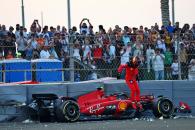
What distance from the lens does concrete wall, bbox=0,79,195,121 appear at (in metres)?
16.6

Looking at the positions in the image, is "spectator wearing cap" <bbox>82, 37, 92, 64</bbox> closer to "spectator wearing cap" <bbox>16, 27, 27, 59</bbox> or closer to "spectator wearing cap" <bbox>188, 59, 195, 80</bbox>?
"spectator wearing cap" <bbox>16, 27, 27, 59</bbox>

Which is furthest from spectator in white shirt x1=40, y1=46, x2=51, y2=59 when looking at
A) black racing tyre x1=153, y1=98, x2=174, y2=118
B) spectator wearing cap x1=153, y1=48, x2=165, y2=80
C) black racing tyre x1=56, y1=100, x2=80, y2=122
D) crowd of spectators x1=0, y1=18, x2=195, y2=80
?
black racing tyre x1=153, y1=98, x2=174, y2=118

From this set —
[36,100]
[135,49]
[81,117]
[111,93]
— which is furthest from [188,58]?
[36,100]

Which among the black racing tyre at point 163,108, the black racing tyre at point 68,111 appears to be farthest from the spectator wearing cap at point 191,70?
→ the black racing tyre at point 68,111

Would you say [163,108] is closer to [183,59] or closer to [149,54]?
[149,54]

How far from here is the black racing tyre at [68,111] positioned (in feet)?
52.5

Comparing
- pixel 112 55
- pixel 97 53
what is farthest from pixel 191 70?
pixel 97 53

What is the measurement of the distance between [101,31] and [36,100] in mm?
4931

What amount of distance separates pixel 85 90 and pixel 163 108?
7.33 ft

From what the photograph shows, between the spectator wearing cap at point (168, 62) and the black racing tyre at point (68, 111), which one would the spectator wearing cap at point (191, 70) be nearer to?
the spectator wearing cap at point (168, 62)

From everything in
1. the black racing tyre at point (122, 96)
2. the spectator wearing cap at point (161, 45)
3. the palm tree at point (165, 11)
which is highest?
the palm tree at point (165, 11)

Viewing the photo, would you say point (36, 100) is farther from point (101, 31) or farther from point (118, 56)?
point (101, 31)

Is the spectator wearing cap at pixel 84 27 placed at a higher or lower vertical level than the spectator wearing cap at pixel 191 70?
higher

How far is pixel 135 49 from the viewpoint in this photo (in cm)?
1902
